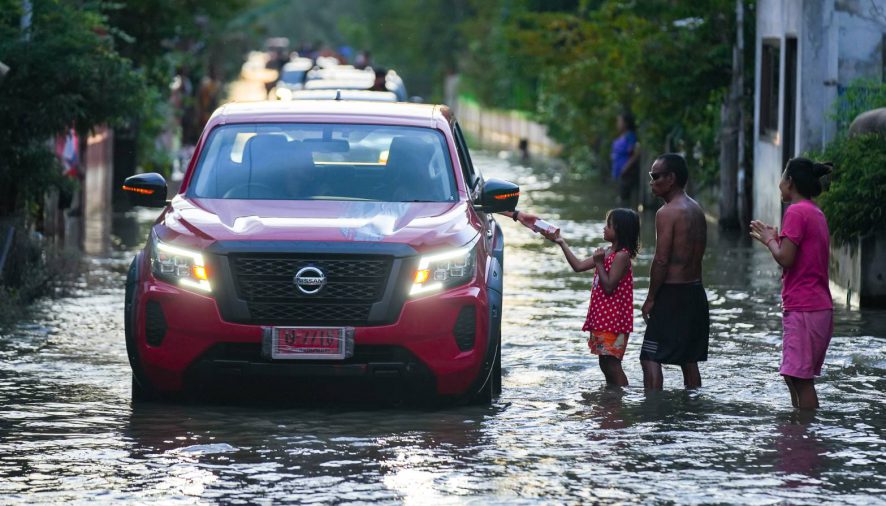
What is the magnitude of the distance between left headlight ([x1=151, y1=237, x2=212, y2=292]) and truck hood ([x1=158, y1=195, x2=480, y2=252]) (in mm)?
99

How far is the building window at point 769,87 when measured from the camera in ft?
72.0

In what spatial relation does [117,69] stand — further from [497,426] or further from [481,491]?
[481,491]

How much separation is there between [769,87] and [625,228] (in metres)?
12.1

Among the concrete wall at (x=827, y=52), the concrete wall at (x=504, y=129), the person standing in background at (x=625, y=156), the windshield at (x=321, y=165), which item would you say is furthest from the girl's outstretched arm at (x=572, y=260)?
the concrete wall at (x=504, y=129)

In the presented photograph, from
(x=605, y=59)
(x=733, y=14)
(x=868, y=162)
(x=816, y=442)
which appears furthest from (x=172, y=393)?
(x=605, y=59)

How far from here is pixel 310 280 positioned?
963cm

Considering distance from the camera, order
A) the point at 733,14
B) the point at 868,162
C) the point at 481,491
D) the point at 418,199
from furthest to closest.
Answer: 1. the point at 733,14
2. the point at 868,162
3. the point at 418,199
4. the point at 481,491

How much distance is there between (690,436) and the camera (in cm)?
933

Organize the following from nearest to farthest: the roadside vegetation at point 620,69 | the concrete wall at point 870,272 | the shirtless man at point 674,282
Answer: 1. the shirtless man at point 674,282
2. the concrete wall at point 870,272
3. the roadside vegetation at point 620,69

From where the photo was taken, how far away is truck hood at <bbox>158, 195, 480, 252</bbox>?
9766 mm

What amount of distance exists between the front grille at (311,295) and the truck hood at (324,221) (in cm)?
11

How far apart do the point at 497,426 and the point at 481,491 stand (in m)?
1.73

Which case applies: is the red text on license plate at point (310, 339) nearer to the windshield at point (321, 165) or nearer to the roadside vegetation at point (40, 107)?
the windshield at point (321, 165)

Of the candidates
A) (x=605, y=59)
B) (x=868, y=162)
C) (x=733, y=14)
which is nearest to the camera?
(x=868, y=162)
